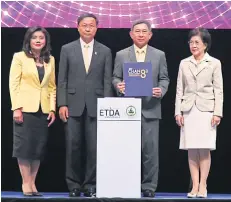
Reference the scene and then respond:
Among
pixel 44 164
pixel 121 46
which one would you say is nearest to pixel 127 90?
pixel 121 46

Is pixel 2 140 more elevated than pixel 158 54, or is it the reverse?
pixel 158 54

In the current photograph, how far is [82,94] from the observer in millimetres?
7031

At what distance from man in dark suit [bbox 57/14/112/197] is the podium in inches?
9.8

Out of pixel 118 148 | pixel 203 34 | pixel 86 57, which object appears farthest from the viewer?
pixel 86 57

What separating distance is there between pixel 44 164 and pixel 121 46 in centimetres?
172

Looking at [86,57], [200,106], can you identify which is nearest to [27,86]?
[86,57]

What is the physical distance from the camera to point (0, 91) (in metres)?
7.87

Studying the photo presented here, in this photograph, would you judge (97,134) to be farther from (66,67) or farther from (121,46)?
(121,46)

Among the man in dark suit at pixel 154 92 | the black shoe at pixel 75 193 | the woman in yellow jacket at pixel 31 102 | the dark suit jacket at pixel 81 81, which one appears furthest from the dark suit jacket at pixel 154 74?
the black shoe at pixel 75 193

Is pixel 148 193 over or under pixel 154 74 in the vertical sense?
under

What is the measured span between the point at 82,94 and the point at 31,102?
0.55m

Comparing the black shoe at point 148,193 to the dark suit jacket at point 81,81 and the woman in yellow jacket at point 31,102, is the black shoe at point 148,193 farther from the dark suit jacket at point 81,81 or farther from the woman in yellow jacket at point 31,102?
the woman in yellow jacket at point 31,102

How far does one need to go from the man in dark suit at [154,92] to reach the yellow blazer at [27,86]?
789mm

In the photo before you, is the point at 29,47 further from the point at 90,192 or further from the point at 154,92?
the point at 90,192
